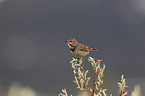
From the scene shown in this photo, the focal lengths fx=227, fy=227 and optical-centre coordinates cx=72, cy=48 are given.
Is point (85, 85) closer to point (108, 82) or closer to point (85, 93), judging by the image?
point (85, 93)

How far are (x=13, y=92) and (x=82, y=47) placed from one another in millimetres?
1429

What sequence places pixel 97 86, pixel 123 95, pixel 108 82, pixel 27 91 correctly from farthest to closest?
pixel 108 82 < pixel 27 91 < pixel 97 86 < pixel 123 95

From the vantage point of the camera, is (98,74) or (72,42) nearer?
(98,74)

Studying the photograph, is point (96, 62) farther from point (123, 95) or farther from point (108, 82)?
point (108, 82)

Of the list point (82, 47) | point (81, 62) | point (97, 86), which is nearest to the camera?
point (97, 86)

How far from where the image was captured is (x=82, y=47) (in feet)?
13.4

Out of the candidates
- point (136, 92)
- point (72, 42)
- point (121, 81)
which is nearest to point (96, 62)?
point (121, 81)

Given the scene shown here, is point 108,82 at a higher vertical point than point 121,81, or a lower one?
higher

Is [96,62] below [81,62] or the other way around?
below

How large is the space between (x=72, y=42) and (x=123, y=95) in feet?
4.87

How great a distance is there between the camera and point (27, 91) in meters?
3.70

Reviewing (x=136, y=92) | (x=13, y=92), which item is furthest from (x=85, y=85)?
(x=13, y=92)

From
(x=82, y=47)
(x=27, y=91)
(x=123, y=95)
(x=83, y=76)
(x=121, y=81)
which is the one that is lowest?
(x=123, y=95)

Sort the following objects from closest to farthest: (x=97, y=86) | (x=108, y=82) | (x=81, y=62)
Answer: (x=97, y=86)
(x=81, y=62)
(x=108, y=82)
